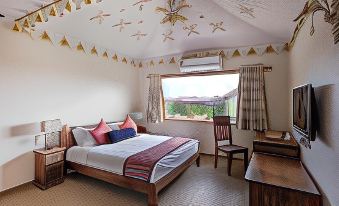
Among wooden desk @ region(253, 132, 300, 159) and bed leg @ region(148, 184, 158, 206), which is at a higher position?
wooden desk @ region(253, 132, 300, 159)

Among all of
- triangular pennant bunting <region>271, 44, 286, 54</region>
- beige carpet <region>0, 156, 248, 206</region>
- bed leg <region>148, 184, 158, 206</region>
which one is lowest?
beige carpet <region>0, 156, 248, 206</region>

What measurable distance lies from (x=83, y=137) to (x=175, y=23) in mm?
2921

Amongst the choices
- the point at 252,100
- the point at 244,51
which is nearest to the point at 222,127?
the point at 252,100

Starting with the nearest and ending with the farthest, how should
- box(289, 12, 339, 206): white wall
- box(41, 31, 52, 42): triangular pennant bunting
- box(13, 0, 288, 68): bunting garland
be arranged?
box(289, 12, 339, 206): white wall, box(13, 0, 288, 68): bunting garland, box(41, 31, 52, 42): triangular pennant bunting

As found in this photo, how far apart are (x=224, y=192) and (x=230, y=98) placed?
230 cm

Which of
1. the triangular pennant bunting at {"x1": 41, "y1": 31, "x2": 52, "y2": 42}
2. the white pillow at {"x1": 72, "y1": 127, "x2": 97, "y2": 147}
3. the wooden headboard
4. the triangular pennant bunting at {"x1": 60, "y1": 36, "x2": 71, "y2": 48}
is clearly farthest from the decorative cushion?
the triangular pennant bunting at {"x1": 41, "y1": 31, "x2": 52, "y2": 42}

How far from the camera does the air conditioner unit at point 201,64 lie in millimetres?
4312

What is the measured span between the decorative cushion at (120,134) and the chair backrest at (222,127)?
6.07ft

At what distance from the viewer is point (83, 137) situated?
3.61 metres

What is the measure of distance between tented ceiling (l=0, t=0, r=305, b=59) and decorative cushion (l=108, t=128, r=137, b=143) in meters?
2.05

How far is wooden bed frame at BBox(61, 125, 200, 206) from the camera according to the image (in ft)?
8.01

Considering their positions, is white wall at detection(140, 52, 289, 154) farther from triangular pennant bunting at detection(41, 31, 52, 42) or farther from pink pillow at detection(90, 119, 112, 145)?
triangular pennant bunting at detection(41, 31, 52, 42)

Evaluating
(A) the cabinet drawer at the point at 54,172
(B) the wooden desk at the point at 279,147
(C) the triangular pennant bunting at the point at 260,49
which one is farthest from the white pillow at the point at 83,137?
(C) the triangular pennant bunting at the point at 260,49

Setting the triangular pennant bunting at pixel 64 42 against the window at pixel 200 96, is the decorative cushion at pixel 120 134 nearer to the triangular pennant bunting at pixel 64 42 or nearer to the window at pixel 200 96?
the window at pixel 200 96
